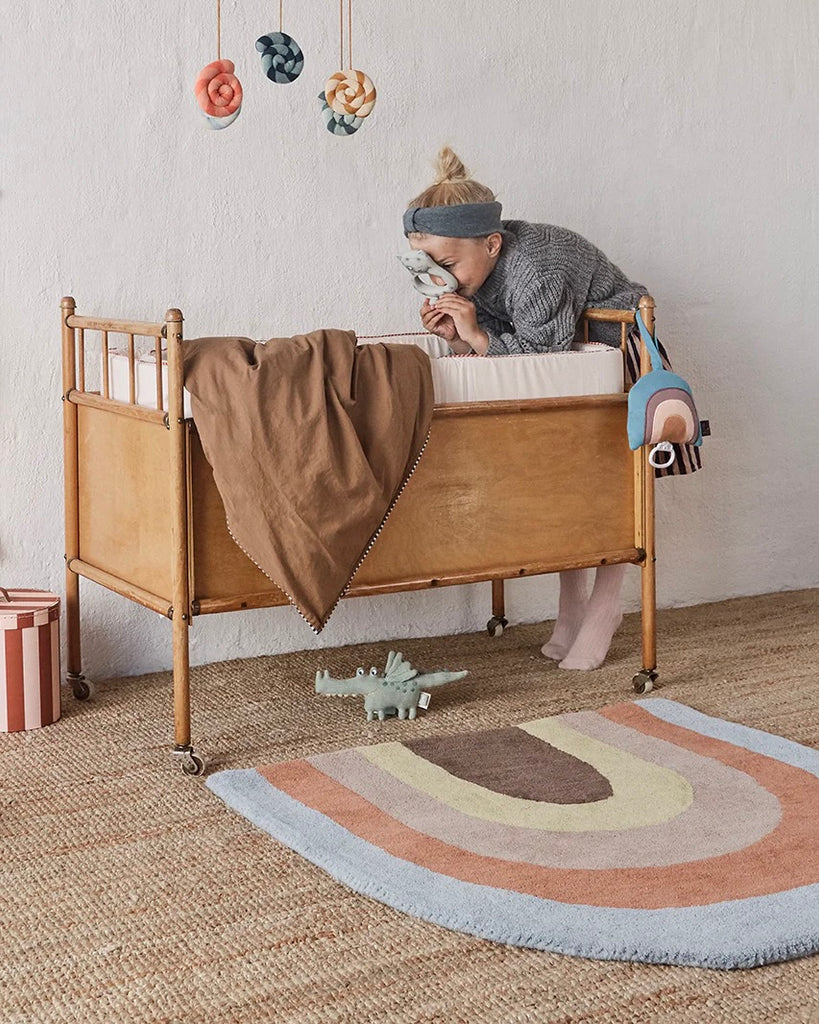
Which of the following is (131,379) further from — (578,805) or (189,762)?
(578,805)

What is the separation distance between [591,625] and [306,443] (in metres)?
0.92

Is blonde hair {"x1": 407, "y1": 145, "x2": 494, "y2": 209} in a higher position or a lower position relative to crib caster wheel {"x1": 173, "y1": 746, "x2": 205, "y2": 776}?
higher

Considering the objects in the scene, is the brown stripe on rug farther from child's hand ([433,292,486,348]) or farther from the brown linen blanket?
child's hand ([433,292,486,348])

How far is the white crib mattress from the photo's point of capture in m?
2.37

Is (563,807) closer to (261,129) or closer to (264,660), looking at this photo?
(264,660)

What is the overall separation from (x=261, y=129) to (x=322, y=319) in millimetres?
412

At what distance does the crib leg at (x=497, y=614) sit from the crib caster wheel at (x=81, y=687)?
0.96 m

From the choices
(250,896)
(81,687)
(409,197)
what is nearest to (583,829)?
(250,896)

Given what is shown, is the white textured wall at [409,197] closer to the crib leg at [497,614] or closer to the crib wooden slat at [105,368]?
the crib leg at [497,614]

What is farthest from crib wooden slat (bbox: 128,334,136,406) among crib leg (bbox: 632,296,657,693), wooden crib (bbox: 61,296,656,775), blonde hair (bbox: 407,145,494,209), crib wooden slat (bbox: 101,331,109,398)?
crib leg (bbox: 632,296,657,693)

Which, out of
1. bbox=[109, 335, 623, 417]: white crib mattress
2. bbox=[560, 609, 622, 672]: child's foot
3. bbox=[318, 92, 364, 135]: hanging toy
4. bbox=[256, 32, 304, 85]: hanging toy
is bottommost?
bbox=[560, 609, 622, 672]: child's foot

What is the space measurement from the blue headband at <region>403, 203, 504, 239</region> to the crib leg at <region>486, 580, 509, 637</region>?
878 millimetres

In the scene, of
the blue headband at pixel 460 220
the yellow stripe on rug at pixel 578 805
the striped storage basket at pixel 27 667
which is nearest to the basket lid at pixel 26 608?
the striped storage basket at pixel 27 667

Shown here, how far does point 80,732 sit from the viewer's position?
7.88ft
